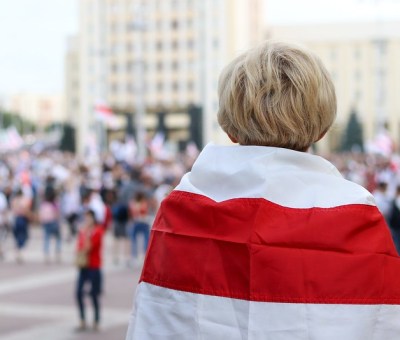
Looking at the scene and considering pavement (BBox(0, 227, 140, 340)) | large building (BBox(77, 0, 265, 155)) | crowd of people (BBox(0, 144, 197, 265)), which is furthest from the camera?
large building (BBox(77, 0, 265, 155))

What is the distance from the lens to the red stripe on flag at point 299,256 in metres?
2.08

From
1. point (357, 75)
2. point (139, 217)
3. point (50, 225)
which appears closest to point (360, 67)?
point (357, 75)

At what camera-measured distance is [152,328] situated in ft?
7.28

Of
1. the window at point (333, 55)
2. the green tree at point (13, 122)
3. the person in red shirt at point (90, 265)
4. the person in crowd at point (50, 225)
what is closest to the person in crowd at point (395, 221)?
the person in red shirt at point (90, 265)

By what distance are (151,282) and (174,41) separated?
113 m

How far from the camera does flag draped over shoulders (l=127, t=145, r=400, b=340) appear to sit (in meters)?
2.08

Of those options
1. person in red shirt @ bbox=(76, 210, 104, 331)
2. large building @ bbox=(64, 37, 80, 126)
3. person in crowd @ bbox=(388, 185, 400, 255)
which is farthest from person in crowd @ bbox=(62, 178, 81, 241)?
large building @ bbox=(64, 37, 80, 126)

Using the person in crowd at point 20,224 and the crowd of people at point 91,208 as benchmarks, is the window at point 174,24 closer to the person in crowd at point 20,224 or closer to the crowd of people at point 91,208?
the crowd of people at point 91,208

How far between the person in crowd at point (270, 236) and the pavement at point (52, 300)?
7647mm

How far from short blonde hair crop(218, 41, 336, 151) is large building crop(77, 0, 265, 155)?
107 m

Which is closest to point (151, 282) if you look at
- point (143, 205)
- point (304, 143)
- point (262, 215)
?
point (262, 215)

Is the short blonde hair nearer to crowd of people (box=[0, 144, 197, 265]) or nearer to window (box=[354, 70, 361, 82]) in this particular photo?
crowd of people (box=[0, 144, 197, 265])

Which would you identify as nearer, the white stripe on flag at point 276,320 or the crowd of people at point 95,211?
the white stripe on flag at point 276,320

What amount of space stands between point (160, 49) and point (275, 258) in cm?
11304
